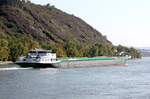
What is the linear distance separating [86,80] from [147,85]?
13.4m

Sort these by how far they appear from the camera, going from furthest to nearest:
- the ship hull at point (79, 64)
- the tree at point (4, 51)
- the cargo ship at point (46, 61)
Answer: the tree at point (4, 51), the ship hull at point (79, 64), the cargo ship at point (46, 61)

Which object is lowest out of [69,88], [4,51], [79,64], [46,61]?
[69,88]

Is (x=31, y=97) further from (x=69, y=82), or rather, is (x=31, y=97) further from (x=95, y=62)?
(x=95, y=62)

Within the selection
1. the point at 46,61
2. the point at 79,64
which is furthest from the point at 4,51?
the point at 46,61

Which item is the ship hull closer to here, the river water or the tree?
the river water

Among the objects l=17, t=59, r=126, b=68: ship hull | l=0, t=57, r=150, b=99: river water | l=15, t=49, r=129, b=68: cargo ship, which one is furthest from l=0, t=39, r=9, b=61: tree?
l=0, t=57, r=150, b=99: river water

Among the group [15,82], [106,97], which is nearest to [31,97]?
[106,97]

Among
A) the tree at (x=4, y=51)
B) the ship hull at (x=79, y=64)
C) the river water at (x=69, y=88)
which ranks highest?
the tree at (x=4, y=51)

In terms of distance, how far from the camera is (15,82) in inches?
2854

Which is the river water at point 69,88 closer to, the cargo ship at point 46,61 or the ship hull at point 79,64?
the cargo ship at point 46,61

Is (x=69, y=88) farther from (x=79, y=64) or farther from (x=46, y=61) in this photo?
(x=79, y=64)

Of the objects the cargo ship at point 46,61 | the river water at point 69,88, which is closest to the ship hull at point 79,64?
the cargo ship at point 46,61

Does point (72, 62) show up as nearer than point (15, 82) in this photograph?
No

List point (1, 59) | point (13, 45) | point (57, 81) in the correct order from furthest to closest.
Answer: point (13, 45), point (1, 59), point (57, 81)
